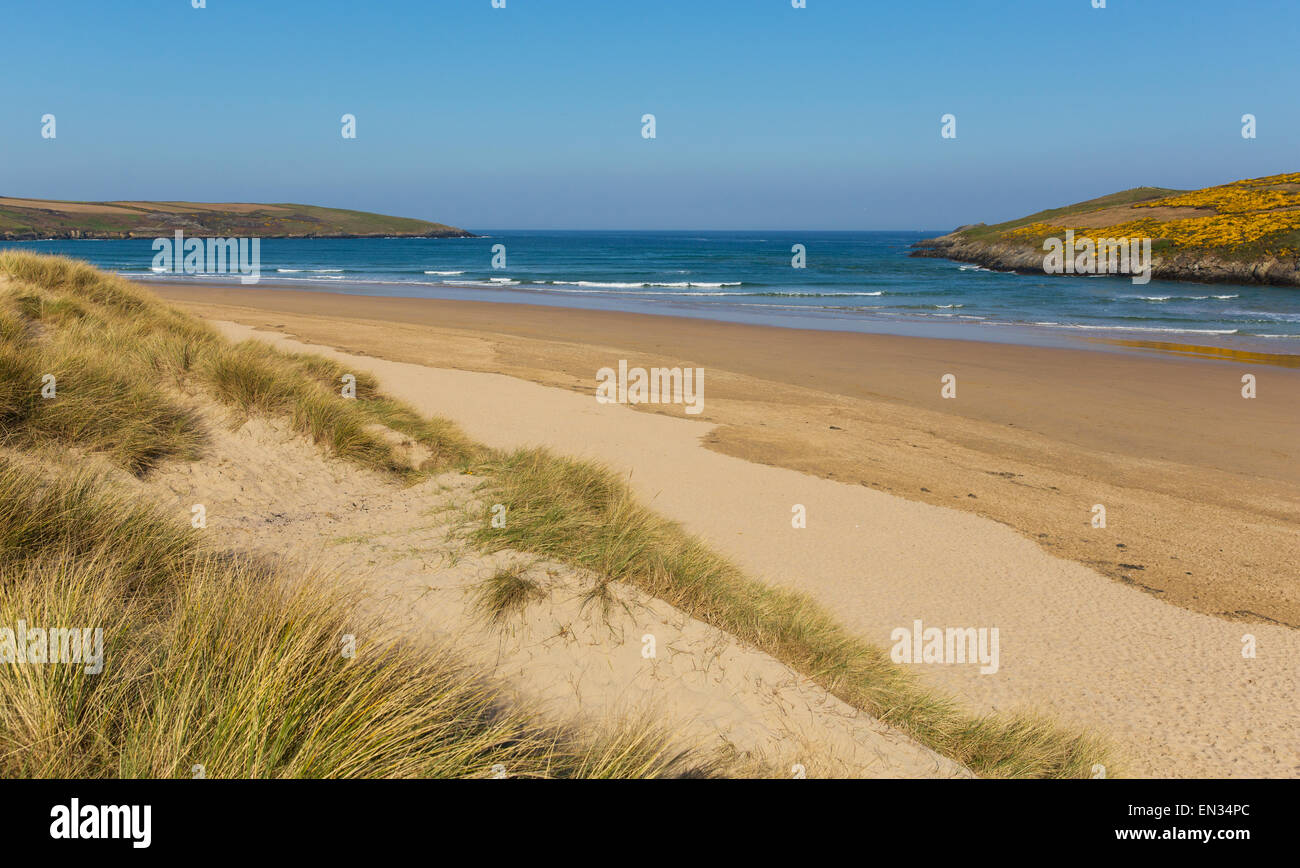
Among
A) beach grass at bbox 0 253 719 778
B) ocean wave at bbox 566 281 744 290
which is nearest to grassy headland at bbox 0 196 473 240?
ocean wave at bbox 566 281 744 290

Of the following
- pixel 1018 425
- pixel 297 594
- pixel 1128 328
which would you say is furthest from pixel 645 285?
pixel 297 594

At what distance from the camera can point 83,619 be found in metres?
3.15

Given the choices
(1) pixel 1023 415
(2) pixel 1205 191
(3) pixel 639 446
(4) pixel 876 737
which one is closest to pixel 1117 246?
(2) pixel 1205 191

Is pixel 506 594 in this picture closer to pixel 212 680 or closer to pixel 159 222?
pixel 212 680

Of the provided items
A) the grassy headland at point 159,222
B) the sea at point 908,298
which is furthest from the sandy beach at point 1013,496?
the grassy headland at point 159,222

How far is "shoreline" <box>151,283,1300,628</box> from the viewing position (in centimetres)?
748

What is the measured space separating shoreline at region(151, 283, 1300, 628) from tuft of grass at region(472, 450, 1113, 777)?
307cm

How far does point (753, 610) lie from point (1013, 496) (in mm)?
5334

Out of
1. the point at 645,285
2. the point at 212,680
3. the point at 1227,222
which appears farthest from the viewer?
the point at 1227,222

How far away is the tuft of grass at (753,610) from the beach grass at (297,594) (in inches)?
0.7

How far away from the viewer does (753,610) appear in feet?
16.4
